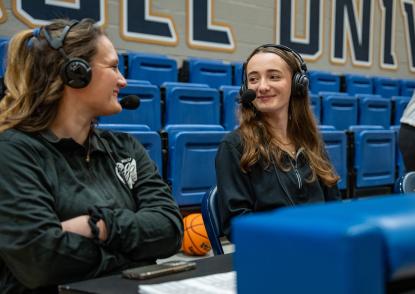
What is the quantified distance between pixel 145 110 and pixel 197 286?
2.69 m

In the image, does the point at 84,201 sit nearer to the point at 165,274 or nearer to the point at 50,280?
the point at 50,280

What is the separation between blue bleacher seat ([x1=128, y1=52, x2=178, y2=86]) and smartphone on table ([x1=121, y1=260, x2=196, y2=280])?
133 inches

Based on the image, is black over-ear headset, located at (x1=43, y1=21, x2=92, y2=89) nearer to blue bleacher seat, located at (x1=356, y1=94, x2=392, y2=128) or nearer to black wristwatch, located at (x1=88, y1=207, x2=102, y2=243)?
black wristwatch, located at (x1=88, y1=207, x2=102, y2=243)

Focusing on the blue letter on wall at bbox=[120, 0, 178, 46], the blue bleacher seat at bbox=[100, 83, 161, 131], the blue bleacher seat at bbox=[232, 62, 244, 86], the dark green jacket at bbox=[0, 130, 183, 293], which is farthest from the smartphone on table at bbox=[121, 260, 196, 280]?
the blue bleacher seat at bbox=[232, 62, 244, 86]

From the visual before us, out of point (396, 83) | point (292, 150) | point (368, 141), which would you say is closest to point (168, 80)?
point (368, 141)

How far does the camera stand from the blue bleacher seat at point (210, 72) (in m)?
4.66

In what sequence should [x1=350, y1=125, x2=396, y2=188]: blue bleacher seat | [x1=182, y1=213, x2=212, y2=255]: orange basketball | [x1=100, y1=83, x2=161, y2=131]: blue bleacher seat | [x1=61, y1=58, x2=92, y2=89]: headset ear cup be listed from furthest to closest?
[x1=350, y1=125, x2=396, y2=188]: blue bleacher seat < [x1=100, y1=83, x2=161, y2=131]: blue bleacher seat < [x1=182, y1=213, x2=212, y2=255]: orange basketball < [x1=61, y1=58, x2=92, y2=89]: headset ear cup

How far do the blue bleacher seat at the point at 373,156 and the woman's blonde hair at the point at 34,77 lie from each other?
123 inches

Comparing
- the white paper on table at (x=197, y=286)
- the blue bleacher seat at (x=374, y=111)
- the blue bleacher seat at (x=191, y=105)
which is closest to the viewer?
the white paper on table at (x=197, y=286)

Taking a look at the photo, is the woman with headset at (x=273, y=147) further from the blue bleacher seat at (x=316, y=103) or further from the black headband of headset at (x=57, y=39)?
the blue bleacher seat at (x=316, y=103)

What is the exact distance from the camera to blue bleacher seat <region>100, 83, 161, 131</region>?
3.34 m

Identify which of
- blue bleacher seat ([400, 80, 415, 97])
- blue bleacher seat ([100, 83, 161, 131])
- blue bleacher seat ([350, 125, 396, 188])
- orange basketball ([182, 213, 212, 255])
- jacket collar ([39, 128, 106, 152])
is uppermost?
blue bleacher seat ([400, 80, 415, 97])

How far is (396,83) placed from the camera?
6.45 m

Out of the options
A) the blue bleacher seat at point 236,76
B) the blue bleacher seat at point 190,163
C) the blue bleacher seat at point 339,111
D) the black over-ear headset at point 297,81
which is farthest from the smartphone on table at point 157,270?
the blue bleacher seat at point 236,76
